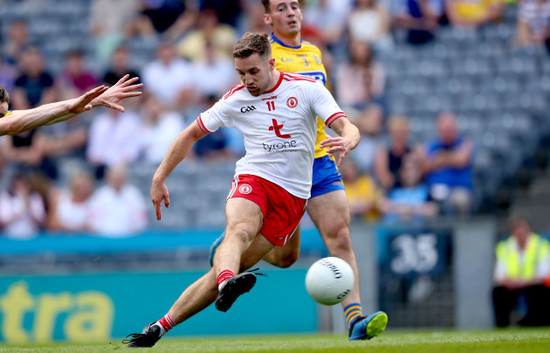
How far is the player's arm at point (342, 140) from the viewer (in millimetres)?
6156

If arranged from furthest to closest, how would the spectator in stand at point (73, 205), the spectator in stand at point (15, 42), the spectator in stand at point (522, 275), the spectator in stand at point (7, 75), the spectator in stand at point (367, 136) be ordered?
the spectator in stand at point (15, 42) → the spectator in stand at point (7, 75) → the spectator in stand at point (367, 136) → the spectator in stand at point (73, 205) → the spectator in stand at point (522, 275)

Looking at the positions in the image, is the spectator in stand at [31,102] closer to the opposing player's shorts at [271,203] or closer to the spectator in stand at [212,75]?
the spectator in stand at [212,75]

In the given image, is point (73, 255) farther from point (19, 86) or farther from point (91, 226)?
point (19, 86)

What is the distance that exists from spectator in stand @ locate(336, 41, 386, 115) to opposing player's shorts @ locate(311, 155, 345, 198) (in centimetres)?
749

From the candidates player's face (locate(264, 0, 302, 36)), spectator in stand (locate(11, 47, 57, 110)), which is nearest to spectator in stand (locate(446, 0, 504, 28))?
spectator in stand (locate(11, 47, 57, 110))

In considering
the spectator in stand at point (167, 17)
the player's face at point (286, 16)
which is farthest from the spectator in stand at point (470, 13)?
the player's face at point (286, 16)

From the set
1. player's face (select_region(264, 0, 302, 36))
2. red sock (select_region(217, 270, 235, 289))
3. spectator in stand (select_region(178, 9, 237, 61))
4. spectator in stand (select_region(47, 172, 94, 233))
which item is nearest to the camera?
red sock (select_region(217, 270, 235, 289))

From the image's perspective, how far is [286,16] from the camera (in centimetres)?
759

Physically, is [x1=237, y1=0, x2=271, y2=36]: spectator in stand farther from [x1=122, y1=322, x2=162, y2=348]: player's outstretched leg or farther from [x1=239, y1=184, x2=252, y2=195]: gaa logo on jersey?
[x1=122, y1=322, x2=162, y2=348]: player's outstretched leg

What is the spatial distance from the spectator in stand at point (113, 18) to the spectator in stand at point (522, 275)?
827 centimetres

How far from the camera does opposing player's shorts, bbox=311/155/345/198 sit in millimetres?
7336

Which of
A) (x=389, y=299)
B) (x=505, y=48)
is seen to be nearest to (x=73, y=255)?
(x=389, y=299)

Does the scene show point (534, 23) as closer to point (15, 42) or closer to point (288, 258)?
point (15, 42)

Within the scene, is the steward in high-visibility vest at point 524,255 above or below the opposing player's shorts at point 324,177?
below
